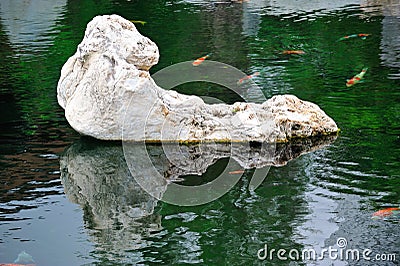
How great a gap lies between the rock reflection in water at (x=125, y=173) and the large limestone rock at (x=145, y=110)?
6.0 inches

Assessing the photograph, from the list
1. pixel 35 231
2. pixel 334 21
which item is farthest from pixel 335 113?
pixel 334 21

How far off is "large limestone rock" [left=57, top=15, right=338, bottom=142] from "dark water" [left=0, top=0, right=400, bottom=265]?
30cm

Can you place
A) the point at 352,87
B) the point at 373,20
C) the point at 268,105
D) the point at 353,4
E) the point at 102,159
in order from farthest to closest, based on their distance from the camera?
the point at 353,4 < the point at 373,20 < the point at 352,87 < the point at 268,105 < the point at 102,159

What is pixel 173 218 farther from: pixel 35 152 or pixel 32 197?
pixel 35 152

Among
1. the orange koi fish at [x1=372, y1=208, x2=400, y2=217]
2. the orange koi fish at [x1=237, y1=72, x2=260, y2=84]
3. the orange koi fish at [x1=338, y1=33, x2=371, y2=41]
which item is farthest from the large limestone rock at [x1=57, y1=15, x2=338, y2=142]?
the orange koi fish at [x1=338, y1=33, x2=371, y2=41]

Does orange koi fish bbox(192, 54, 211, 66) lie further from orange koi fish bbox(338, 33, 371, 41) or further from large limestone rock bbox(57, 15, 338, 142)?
large limestone rock bbox(57, 15, 338, 142)

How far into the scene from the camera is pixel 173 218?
20.9 ft

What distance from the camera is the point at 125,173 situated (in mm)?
7465

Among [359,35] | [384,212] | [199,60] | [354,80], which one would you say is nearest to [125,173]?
[384,212]

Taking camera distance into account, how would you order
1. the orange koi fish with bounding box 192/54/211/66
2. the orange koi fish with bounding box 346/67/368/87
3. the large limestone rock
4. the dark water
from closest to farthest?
the dark water → the large limestone rock → the orange koi fish with bounding box 346/67/368/87 → the orange koi fish with bounding box 192/54/211/66

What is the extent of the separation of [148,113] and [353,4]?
11581 mm

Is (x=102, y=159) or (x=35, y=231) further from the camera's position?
(x=102, y=159)

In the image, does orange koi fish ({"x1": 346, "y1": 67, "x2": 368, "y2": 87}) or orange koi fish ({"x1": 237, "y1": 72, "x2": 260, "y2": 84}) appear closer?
orange koi fish ({"x1": 346, "y1": 67, "x2": 368, "y2": 87})

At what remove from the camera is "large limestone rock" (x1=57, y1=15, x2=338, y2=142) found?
8086mm
